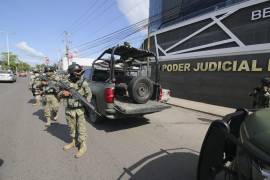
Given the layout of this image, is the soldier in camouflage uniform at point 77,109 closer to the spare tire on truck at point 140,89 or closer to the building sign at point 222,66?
the spare tire on truck at point 140,89

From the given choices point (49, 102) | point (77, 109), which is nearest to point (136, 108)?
point (77, 109)

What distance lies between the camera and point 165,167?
369 cm

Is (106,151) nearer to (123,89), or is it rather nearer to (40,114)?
(123,89)

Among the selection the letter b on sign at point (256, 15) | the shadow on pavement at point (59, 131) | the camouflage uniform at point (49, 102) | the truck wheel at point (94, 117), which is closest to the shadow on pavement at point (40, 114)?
the camouflage uniform at point (49, 102)

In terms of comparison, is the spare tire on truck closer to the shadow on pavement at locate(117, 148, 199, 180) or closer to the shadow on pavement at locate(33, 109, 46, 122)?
the shadow on pavement at locate(117, 148, 199, 180)

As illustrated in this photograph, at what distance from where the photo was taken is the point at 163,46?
1691 cm

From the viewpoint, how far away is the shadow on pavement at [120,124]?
6125 mm

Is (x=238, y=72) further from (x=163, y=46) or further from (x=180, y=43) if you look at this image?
(x=163, y=46)

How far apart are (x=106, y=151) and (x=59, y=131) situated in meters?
1.94

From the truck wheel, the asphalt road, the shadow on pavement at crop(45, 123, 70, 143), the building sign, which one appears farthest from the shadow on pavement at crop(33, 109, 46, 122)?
the building sign

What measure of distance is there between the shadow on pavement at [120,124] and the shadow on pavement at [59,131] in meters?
0.89

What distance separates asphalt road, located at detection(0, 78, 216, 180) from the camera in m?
3.49

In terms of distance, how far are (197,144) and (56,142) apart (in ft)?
10.6

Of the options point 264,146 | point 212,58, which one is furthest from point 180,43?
point 264,146
